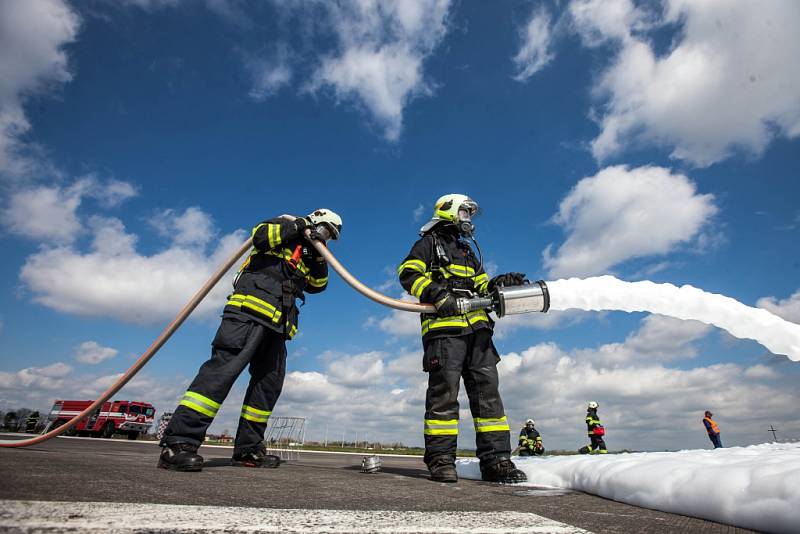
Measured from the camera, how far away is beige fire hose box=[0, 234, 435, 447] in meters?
4.52

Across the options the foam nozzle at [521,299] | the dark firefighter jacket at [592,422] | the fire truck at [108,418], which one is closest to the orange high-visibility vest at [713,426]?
the dark firefighter jacket at [592,422]

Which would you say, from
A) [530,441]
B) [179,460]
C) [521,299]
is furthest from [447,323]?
[530,441]

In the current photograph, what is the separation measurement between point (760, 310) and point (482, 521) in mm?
4061

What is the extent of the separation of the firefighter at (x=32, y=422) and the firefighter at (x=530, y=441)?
23459 millimetres

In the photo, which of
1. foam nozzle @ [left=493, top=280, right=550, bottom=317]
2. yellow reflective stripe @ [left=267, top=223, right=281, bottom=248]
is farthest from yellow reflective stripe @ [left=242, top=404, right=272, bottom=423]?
foam nozzle @ [left=493, top=280, right=550, bottom=317]

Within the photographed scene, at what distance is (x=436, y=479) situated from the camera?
376 cm

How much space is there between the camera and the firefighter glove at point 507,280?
4.50 meters

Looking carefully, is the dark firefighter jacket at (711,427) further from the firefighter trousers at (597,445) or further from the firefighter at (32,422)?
the firefighter at (32,422)

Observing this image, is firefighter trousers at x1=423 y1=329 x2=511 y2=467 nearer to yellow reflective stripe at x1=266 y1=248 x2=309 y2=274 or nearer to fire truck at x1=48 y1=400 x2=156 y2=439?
yellow reflective stripe at x1=266 y1=248 x2=309 y2=274

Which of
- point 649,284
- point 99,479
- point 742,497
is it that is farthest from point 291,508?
point 649,284

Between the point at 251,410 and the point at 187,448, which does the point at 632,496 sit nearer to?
the point at 187,448

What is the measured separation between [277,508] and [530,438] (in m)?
15.0

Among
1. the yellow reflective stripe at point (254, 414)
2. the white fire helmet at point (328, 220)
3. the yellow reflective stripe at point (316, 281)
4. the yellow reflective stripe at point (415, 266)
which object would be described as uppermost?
the white fire helmet at point (328, 220)

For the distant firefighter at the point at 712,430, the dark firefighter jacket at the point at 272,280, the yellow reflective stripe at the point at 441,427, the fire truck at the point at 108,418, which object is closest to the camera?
the yellow reflective stripe at the point at 441,427
